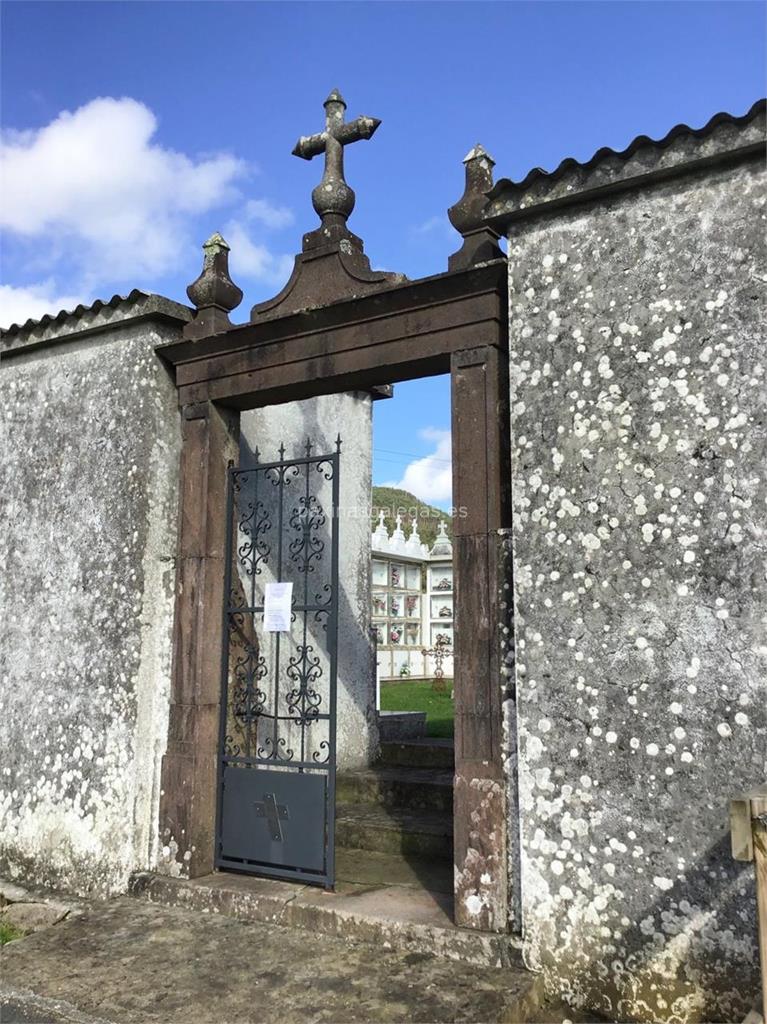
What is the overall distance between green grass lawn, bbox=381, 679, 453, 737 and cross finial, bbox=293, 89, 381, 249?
5.47 m

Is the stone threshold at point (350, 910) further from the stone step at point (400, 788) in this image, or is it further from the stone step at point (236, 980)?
the stone step at point (400, 788)

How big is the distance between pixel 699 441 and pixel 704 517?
33 centimetres

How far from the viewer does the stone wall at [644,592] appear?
3.40 meters

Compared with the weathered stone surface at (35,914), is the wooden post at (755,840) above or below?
above

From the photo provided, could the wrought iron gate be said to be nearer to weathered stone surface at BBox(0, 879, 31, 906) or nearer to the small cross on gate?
the small cross on gate

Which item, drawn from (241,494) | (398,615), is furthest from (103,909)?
(398,615)

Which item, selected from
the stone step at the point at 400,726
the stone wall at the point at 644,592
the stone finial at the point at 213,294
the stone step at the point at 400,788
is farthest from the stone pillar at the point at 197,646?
the stone step at the point at 400,726

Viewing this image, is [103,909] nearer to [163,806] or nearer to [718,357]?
[163,806]

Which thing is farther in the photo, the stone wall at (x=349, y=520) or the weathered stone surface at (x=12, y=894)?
the stone wall at (x=349, y=520)

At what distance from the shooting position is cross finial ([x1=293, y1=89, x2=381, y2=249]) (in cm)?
513

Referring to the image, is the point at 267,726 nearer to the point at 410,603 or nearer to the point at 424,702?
the point at 424,702

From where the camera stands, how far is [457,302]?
176 inches

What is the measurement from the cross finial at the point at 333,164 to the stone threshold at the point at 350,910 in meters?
3.70

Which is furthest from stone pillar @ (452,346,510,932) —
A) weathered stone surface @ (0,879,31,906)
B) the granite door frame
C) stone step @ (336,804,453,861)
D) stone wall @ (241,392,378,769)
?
weathered stone surface @ (0,879,31,906)
